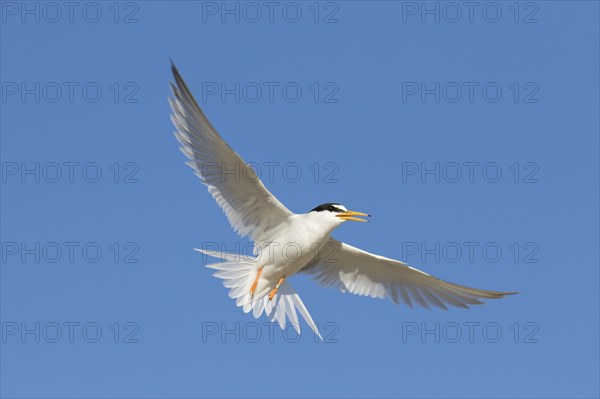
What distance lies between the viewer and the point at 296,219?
1263 cm

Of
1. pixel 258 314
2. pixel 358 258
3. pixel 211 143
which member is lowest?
pixel 258 314

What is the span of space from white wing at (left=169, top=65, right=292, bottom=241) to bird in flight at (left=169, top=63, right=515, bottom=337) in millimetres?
14

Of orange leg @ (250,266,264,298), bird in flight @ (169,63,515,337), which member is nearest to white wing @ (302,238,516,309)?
bird in flight @ (169,63,515,337)

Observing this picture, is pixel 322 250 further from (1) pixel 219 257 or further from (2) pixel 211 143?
(2) pixel 211 143

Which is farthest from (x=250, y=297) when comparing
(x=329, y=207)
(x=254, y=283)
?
(x=329, y=207)

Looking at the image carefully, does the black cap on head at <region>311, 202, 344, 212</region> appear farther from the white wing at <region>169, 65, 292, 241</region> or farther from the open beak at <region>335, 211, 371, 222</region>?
the white wing at <region>169, 65, 292, 241</region>

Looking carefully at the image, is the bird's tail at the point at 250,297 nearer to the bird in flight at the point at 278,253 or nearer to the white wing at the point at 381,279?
the bird in flight at the point at 278,253

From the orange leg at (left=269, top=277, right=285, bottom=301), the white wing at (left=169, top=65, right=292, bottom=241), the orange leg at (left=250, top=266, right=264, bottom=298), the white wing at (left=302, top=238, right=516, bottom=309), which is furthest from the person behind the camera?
the white wing at (left=302, top=238, right=516, bottom=309)

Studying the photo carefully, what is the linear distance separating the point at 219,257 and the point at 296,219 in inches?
51.0

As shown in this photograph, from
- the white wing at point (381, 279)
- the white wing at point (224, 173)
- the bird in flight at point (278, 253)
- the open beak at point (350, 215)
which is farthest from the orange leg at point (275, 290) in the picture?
the open beak at point (350, 215)

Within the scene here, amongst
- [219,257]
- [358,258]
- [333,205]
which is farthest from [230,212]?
[358,258]

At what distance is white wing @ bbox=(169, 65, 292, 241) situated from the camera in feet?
39.1

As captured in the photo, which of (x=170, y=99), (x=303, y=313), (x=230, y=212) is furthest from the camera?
(x=303, y=313)

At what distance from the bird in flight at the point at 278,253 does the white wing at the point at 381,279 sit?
→ 16 mm
